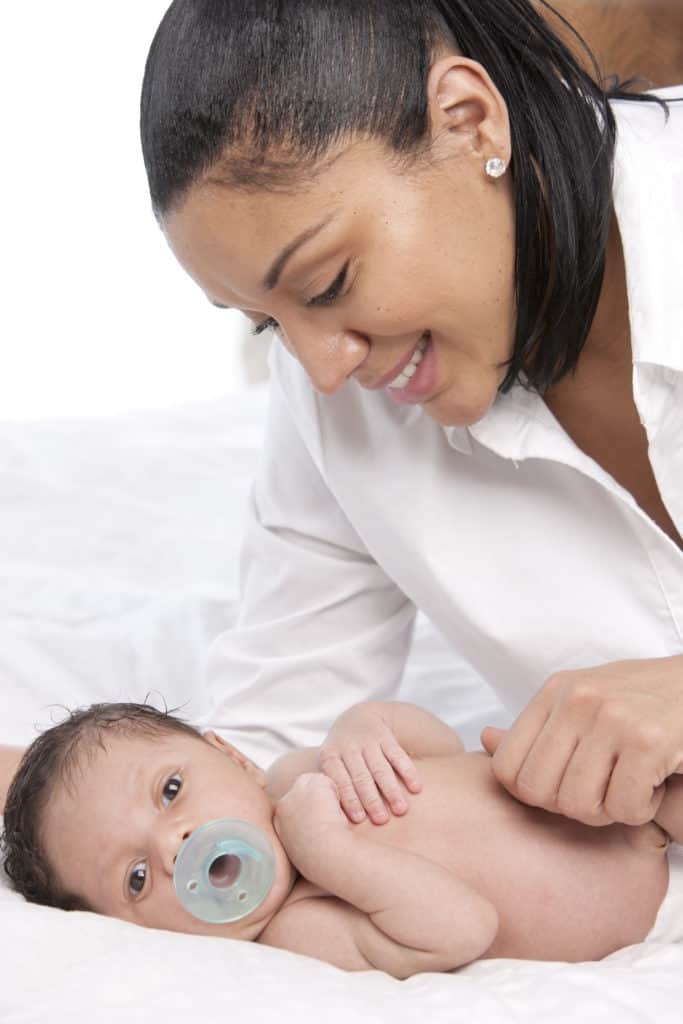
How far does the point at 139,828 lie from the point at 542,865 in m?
0.41

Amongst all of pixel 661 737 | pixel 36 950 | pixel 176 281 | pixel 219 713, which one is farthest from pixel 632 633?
pixel 176 281

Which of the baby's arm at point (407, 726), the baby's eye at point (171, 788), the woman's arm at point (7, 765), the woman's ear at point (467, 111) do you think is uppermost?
the woman's ear at point (467, 111)

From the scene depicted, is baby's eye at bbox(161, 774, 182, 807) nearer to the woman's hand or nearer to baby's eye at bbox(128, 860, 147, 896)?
baby's eye at bbox(128, 860, 147, 896)

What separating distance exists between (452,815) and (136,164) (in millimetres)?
3278

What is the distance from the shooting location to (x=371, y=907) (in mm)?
1390

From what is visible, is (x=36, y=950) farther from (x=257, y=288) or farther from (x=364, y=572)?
(x=364, y=572)

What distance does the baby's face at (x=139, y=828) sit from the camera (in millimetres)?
1454

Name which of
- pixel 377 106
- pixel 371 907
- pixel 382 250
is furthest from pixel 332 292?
pixel 371 907

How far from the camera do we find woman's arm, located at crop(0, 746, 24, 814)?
1657 mm

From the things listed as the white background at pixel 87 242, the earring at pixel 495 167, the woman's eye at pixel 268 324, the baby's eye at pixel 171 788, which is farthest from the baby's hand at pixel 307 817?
the white background at pixel 87 242

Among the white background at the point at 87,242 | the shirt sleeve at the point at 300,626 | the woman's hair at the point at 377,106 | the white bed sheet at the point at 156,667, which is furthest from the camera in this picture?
the white background at the point at 87,242

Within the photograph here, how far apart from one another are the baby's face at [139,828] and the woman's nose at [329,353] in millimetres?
420

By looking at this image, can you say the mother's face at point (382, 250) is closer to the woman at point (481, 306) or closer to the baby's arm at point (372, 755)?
the woman at point (481, 306)

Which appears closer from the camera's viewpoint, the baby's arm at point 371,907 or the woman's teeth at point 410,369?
the baby's arm at point 371,907
